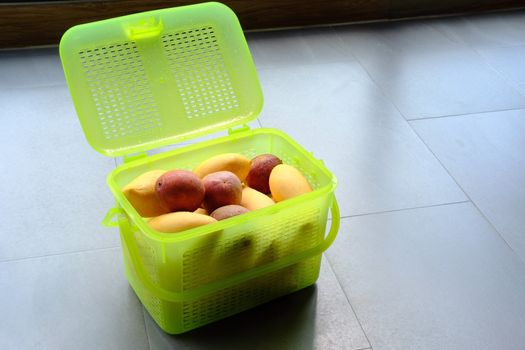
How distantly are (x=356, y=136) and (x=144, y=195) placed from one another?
2.29 ft

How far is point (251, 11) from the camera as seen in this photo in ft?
6.64

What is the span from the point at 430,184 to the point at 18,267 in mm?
846

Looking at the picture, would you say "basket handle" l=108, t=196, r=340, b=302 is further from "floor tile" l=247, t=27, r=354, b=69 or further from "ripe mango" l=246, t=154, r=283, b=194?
"floor tile" l=247, t=27, r=354, b=69

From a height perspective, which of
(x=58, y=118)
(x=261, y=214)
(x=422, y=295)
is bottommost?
(x=422, y=295)

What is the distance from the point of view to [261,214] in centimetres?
100

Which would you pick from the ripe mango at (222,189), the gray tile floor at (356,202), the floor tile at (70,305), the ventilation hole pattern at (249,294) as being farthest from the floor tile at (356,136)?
the floor tile at (70,305)

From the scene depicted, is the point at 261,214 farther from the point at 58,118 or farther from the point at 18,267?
the point at 58,118

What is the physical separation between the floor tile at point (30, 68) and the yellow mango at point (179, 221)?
34.2 inches

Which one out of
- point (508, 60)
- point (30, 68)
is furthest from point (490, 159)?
point (30, 68)

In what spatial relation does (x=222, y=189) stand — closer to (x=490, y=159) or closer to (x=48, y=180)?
(x=48, y=180)

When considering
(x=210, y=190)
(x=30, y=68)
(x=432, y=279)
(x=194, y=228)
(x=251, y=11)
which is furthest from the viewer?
(x=251, y=11)

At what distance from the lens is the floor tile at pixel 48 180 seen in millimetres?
1288

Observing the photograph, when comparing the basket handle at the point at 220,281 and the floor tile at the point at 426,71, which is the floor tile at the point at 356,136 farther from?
the basket handle at the point at 220,281

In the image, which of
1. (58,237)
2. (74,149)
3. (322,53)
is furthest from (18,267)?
(322,53)
